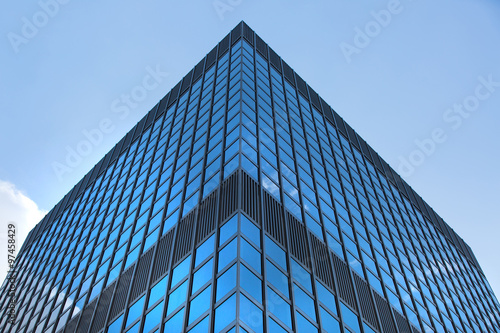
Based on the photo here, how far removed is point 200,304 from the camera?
1900 centimetres

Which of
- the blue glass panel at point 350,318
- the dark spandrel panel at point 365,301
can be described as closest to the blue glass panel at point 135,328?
the blue glass panel at point 350,318

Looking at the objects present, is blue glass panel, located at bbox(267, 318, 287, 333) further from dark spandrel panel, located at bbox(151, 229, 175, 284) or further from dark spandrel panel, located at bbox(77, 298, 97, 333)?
dark spandrel panel, located at bbox(77, 298, 97, 333)

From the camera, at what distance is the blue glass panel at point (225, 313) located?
1723 centimetres

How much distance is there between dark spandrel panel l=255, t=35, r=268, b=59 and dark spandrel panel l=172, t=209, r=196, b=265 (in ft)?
70.2

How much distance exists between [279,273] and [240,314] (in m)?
3.70

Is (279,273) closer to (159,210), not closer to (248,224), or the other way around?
(248,224)

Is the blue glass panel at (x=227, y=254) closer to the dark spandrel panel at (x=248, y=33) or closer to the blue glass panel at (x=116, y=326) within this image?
the blue glass panel at (x=116, y=326)

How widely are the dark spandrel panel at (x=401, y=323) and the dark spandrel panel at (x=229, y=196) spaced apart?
12801 millimetres

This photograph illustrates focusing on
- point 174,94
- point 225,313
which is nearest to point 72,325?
point 225,313

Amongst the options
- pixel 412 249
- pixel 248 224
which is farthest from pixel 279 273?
pixel 412 249

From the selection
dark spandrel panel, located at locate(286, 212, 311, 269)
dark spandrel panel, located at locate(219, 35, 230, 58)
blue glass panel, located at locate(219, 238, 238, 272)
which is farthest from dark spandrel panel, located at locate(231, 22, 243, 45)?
blue glass panel, located at locate(219, 238, 238, 272)

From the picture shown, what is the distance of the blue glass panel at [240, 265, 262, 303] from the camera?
18.4 metres

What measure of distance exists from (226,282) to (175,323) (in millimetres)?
3043

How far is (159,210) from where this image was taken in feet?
95.5
